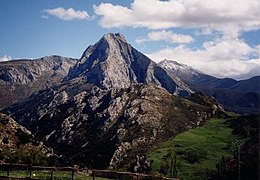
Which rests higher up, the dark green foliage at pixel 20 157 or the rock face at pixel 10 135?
the rock face at pixel 10 135

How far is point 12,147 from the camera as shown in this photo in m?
143

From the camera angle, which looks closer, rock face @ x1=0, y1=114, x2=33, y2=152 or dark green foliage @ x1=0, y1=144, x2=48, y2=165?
dark green foliage @ x1=0, y1=144, x2=48, y2=165

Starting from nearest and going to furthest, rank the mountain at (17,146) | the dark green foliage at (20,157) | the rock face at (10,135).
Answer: the dark green foliage at (20,157) → the mountain at (17,146) → the rock face at (10,135)

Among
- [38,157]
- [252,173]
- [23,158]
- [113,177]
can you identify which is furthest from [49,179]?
[252,173]

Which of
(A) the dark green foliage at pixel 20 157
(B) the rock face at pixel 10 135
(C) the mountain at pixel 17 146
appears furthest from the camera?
(B) the rock face at pixel 10 135

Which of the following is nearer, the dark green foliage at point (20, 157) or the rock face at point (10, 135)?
the dark green foliage at point (20, 157)

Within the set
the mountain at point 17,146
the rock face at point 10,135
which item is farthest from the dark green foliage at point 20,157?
the rock face at point 10,135

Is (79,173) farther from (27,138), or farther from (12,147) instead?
(27,138)

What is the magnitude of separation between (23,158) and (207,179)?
106 metres

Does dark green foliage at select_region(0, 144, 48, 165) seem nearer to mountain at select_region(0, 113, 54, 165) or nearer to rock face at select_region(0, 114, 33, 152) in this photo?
mountain at select_region(0, 113, 54, 165)

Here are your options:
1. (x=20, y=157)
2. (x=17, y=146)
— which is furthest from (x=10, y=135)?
(x=20, y=157)

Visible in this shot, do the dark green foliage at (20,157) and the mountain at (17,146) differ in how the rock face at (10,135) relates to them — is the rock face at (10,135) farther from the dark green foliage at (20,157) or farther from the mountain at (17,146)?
the dark green foliage at (20,157)

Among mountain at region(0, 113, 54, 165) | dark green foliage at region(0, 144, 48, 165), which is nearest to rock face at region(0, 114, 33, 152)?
mountain at region(0, 113, 54, 165)

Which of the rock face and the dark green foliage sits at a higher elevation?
the rock face
